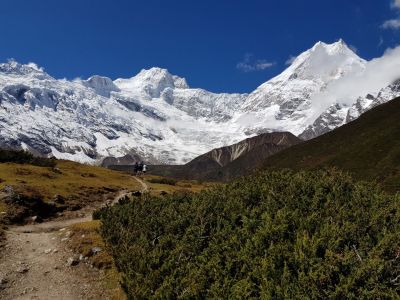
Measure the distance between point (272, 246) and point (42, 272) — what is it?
615 inches

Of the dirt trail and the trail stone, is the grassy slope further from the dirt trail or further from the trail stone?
the trail stone

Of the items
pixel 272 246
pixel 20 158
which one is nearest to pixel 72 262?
pixel 272 246

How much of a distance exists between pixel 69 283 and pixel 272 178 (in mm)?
14816

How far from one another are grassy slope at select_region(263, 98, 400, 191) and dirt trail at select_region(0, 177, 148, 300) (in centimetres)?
4590

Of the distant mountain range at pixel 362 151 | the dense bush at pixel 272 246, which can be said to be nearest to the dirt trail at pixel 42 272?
the dense bush at pixel 272 246

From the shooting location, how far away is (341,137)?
133000 millimetres

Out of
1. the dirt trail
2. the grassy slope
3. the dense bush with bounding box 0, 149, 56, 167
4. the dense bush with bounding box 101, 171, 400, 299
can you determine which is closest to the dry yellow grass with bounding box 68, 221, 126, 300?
the dirt trail

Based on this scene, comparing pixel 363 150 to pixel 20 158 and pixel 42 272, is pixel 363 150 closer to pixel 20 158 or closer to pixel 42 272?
pixel 20 158

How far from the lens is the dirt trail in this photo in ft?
78.8

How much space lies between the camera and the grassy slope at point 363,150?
8431 centimetres

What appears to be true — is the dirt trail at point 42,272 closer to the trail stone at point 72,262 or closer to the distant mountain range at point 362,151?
the trail stone at point 72,262

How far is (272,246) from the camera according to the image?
17.1 m

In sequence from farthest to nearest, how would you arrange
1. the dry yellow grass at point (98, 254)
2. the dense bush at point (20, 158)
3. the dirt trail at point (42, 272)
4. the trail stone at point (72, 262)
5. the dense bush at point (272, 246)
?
1. the dense bush at point (20, 158)
2. the trail stone at point (72, 262)
3. the dry yellow grass at point (98, 254)
4. the dirt trail at point (42, 272)
5. the dense bush at point (272, 246)

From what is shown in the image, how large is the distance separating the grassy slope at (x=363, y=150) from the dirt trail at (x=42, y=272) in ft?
151
